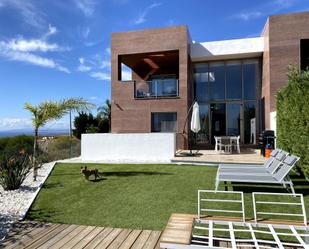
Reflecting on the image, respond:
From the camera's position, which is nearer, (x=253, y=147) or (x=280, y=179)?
(x=280, y=179)

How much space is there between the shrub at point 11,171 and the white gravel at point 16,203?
20 centimetres


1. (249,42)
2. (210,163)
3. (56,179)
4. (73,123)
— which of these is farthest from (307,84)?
(73,123)

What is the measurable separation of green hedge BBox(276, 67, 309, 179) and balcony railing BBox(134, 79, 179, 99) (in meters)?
7.33

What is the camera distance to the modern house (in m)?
16.4

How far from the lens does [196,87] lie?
60.2ft

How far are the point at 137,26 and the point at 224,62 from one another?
639 cm

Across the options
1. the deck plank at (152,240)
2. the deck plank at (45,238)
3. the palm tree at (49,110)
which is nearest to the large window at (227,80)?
the palm tree at (49,110)

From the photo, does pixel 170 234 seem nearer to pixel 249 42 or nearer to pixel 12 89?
pixel 249 42

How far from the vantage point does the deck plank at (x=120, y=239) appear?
4022mm

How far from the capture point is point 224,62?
17.8 meters

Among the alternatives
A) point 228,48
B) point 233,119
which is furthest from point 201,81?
point 233,119

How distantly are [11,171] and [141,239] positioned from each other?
539cm

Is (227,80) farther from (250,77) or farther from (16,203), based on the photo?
(16,203)

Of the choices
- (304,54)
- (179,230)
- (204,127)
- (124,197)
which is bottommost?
(124,197)
